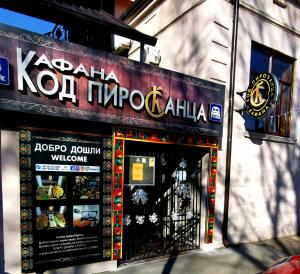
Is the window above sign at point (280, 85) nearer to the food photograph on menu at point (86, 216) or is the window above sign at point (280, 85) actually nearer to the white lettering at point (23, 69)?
the food photograph on menu at point (86, 216)

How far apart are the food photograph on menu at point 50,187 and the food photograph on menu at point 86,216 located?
0.39 meters

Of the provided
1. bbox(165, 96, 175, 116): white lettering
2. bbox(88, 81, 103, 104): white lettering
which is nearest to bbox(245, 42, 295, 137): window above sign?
bbox(165, 96, 175, 116): white lettering

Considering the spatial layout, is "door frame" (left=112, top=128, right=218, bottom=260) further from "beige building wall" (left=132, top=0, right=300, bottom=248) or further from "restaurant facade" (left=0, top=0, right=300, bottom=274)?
"beige building wall" (left=132, top=0, right=300, bottom=248)

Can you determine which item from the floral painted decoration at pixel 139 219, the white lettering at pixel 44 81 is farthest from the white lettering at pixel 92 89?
the floral painted decoration at pixel 139 219

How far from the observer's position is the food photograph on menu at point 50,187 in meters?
4.04

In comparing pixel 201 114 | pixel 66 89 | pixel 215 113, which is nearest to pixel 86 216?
pixel 66 89

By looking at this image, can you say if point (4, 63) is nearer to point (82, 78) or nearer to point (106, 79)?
point (82, 78)

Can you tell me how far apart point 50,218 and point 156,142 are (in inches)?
99.5

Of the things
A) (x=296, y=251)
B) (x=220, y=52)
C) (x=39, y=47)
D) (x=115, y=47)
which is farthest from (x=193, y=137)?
(x=115, y=47)

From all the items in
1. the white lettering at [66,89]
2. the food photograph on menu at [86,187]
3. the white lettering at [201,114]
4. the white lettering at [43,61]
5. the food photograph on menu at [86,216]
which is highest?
the white lettering at [43,61]

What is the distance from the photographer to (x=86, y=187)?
446 cm

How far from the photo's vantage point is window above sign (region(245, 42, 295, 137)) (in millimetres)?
7012

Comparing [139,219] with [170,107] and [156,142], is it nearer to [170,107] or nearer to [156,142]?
[156,142]

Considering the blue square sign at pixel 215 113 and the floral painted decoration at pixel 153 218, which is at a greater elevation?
the blue square sign at pixel 215 113
